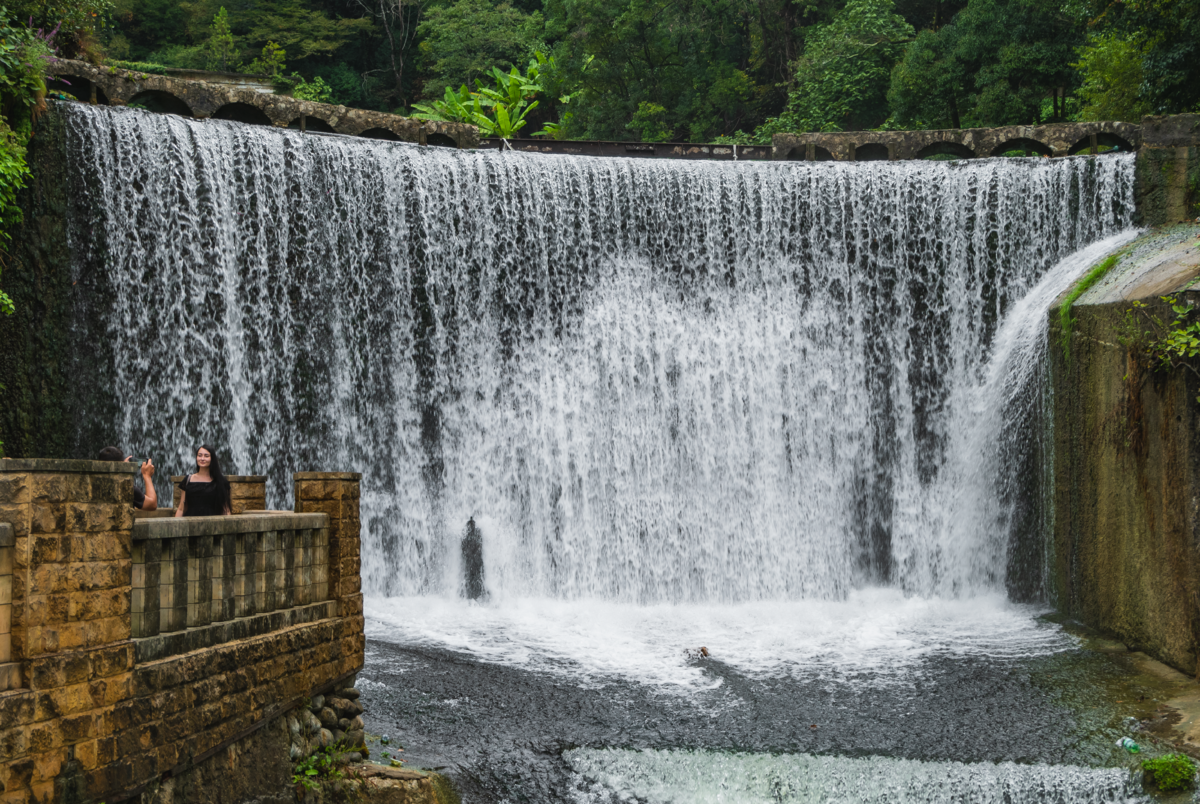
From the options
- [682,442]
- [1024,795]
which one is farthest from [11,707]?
[682,442]

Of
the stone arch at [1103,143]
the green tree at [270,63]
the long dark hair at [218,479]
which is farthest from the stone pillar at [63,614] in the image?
the green tree at [270,63]

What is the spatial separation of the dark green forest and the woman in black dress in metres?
20.9

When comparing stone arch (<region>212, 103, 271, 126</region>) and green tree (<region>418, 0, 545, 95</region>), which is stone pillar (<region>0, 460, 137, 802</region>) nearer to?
stone arch (<region>212, 103, 271, 126</region>)

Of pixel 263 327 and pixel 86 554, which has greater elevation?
pixel 263 327

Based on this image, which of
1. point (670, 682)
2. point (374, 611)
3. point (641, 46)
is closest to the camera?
point (670, 682)

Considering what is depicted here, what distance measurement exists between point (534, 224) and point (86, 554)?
11.5 metres

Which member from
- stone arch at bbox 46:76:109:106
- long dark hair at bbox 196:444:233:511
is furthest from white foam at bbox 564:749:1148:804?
stone arch at bbox 46:76:109:106

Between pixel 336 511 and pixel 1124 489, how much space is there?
8698 millimetres

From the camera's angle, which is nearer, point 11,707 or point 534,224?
point 11,707

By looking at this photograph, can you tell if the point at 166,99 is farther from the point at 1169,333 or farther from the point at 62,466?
the point at 1169,333

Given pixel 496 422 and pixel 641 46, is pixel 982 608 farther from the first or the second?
pixel 641 46

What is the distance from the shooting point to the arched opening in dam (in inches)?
537

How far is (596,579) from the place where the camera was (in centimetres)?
1537

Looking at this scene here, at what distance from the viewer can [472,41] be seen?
36.4 m
